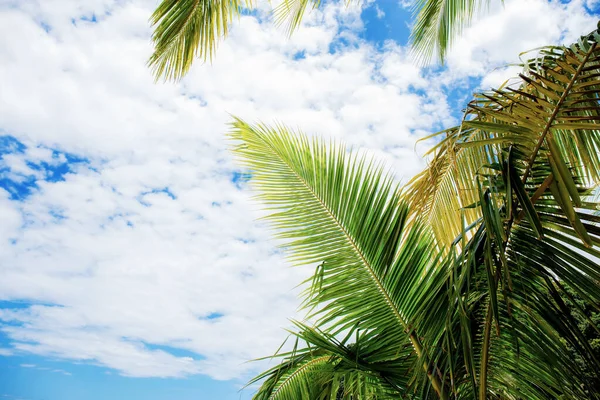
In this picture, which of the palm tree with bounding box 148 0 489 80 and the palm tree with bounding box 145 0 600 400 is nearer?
the palm tree with bounding box 145 0 600 400

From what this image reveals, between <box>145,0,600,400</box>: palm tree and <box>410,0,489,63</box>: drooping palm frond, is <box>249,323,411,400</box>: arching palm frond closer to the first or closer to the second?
<box>145,0,600,400</box>: palm tree

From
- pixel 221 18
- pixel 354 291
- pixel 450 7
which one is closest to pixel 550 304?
pixel 354 291

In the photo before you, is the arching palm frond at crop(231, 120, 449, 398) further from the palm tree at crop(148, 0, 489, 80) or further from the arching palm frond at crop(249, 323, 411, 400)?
the palm tree at crop(148, 0, 489, 80)

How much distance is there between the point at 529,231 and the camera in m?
1.79

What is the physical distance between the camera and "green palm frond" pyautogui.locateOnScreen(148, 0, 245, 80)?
335 cm

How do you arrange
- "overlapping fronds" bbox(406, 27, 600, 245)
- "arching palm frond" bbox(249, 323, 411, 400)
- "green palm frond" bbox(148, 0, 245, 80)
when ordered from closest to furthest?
1. "overlapping fronds" bbox(406, 27, 600, 245)
2. "arching palm frond" bbox(249, 323, 411, 400)
3. "green palm frond" bbox(148, 0, 245, 80)

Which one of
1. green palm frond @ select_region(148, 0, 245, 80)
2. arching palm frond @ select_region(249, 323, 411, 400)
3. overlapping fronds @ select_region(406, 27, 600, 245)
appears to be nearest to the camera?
overlapping fronds @ select_region(406, 27, 600, 245)

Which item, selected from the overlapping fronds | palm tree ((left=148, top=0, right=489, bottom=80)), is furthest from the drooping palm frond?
the overlapping fronds

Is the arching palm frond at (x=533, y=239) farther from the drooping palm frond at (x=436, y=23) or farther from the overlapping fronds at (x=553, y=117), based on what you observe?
the drooping palm frond at (x=436, y=23)

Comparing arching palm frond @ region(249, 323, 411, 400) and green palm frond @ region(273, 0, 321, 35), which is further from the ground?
green palm frond @ region(273, 0, 321, 35)

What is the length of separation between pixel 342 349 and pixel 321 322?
218 millimetres

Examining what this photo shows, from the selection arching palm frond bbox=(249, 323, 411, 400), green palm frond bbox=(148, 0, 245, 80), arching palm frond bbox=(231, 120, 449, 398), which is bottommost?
arching palm frond bbox=(249, 323, 411, 400)

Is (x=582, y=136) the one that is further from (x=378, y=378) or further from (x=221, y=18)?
(x=221, y=18)

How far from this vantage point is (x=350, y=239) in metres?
2.52
